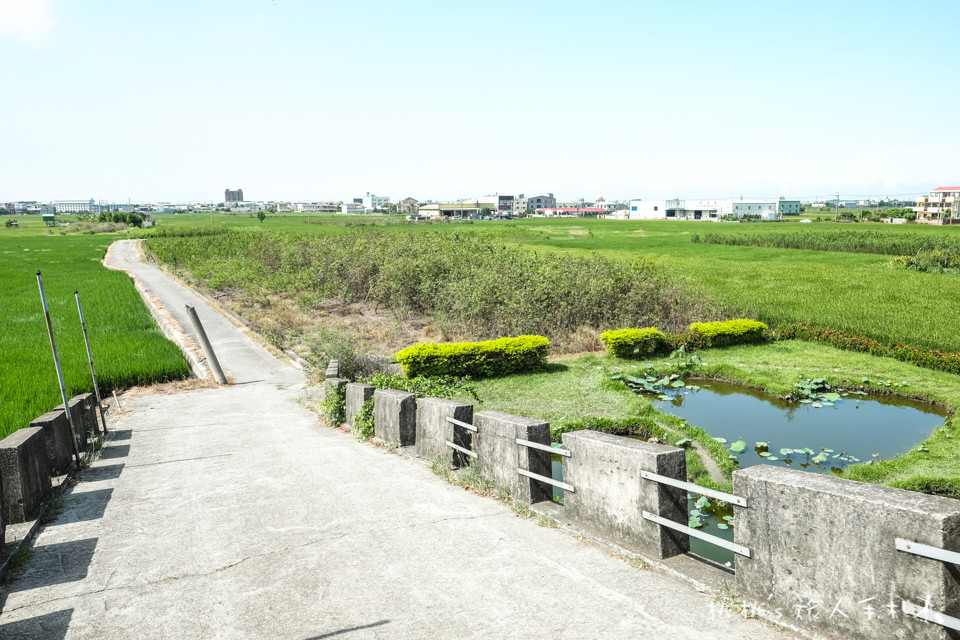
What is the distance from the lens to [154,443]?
11.1m

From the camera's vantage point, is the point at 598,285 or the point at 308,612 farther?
the point at 598,285

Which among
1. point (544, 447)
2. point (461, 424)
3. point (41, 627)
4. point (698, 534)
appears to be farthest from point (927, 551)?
point (41, 627)

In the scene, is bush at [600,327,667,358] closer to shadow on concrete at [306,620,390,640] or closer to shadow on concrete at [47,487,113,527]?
shadow on concrete at [47,487,113,527]

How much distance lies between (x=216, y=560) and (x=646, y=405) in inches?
390

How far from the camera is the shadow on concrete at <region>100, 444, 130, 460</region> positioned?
33.4 feet

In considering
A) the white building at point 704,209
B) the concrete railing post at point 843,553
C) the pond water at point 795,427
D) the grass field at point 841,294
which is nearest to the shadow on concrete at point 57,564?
the concrete railing post at point 843,553

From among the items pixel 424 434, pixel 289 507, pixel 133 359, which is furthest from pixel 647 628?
pixel 133 359

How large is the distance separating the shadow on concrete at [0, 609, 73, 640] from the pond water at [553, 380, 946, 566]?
654cm

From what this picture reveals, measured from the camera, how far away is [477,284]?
22.3 meters

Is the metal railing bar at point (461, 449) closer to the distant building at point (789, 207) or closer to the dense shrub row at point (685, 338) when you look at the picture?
the dense shrub row at point (685, 338)

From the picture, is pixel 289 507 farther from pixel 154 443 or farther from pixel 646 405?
pixel 646 405

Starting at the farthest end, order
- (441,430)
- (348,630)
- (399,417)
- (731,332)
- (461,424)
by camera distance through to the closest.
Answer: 1. (731,332)
2. (399,417)
3. (441,430)
4. (461,424)
5. (348,630)

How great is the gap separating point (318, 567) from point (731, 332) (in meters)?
17.6

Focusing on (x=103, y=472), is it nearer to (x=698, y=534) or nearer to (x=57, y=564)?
(x=57, y=564)
